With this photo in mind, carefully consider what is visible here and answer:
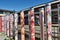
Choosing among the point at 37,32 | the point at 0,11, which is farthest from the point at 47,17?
the point at 0,11

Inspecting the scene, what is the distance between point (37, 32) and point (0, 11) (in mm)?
23123

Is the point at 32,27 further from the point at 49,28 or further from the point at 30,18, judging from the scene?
the point at 49,28

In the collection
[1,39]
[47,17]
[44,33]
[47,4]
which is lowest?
[1,39]

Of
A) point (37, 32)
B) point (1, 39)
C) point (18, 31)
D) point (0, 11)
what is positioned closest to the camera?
point (37, 32)

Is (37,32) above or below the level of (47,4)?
below

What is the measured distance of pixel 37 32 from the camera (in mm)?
4383

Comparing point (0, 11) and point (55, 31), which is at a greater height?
point (0, 11)

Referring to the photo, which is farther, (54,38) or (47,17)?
(54,38)

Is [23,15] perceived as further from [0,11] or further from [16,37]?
[0,11]

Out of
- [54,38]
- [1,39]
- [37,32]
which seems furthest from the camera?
[1,39]

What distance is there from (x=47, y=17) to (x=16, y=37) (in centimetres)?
237

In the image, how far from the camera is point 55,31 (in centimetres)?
371

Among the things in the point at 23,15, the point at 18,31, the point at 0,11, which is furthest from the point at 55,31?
the point at 0,11

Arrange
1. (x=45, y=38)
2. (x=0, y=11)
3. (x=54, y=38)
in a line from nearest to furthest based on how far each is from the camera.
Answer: (x=45, y=38) → (x=54, y=38) → (x=0, y=11)
